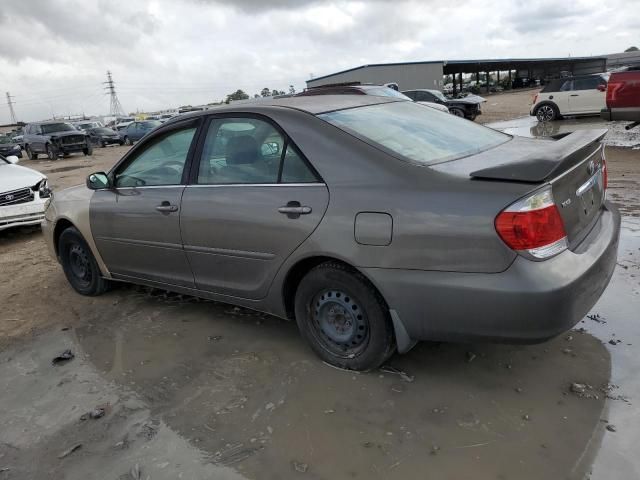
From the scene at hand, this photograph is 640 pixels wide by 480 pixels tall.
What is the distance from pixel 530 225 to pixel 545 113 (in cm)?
1855

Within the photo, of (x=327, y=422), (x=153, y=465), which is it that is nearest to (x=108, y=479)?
(x=153, y=465)

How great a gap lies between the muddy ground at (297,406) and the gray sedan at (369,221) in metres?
0.35

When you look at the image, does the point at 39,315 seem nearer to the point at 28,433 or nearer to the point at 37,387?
the point at 37,387

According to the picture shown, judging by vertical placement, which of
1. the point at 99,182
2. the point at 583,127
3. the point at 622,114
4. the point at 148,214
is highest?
the point at 99,182

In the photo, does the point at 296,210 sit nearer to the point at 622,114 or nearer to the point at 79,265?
the point at 79,265

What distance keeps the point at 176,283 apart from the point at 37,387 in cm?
114

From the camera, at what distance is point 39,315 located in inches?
188

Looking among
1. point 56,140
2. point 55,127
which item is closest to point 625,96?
point 56,140

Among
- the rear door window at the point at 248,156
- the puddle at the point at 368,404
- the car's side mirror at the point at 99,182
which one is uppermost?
the rear door window at the point at 248,156

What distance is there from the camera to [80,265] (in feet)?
16.8

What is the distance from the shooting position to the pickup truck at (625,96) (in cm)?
1058

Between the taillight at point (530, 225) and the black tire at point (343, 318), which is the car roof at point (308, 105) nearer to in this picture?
the black tire at point (343, 318)

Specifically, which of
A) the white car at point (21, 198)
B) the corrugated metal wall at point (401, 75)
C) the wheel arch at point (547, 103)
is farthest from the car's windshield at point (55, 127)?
the corrugated metal wall at point (401, 75)

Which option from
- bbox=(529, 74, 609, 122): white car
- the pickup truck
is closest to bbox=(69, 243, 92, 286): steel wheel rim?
the pickup truck
